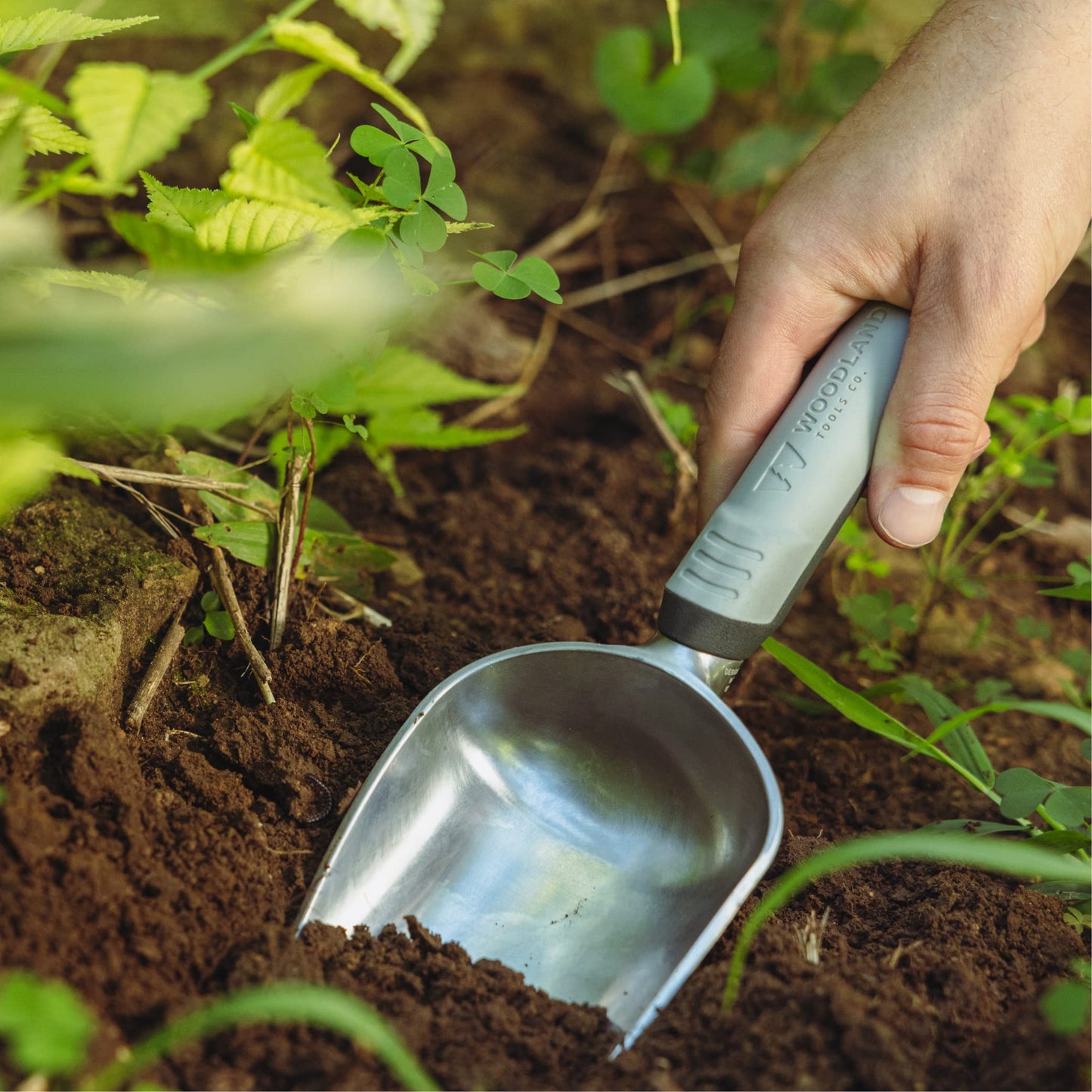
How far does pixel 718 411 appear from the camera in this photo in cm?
131

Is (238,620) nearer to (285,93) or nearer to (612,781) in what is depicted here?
(612,781)

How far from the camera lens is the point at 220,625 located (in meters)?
1.15

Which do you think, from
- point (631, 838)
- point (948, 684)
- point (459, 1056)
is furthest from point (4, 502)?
point (948, 684)

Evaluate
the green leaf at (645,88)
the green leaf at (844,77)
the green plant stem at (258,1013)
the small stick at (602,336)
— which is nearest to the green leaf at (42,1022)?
the green plant stem at (258,1013)

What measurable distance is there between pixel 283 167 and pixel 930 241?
0.77 metres

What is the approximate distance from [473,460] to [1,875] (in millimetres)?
1093

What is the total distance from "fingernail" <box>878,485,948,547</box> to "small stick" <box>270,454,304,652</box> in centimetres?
69

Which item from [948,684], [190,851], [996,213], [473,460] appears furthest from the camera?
[473,460]

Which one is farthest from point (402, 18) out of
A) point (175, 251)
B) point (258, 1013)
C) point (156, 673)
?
point (258, 1013)

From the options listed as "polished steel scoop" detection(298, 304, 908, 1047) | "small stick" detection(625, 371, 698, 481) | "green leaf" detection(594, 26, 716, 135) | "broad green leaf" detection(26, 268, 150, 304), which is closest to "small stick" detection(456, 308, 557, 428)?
"small stick" detection(625, 371, 698, 481)

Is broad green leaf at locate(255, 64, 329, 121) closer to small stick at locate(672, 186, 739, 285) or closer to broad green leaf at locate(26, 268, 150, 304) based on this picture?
broad green leaf at locate(26, 268, 150, 304)

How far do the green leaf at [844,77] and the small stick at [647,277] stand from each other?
0.37m

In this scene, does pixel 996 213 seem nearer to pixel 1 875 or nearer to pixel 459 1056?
pixel 459 1056

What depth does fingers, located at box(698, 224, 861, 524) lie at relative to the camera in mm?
1296
